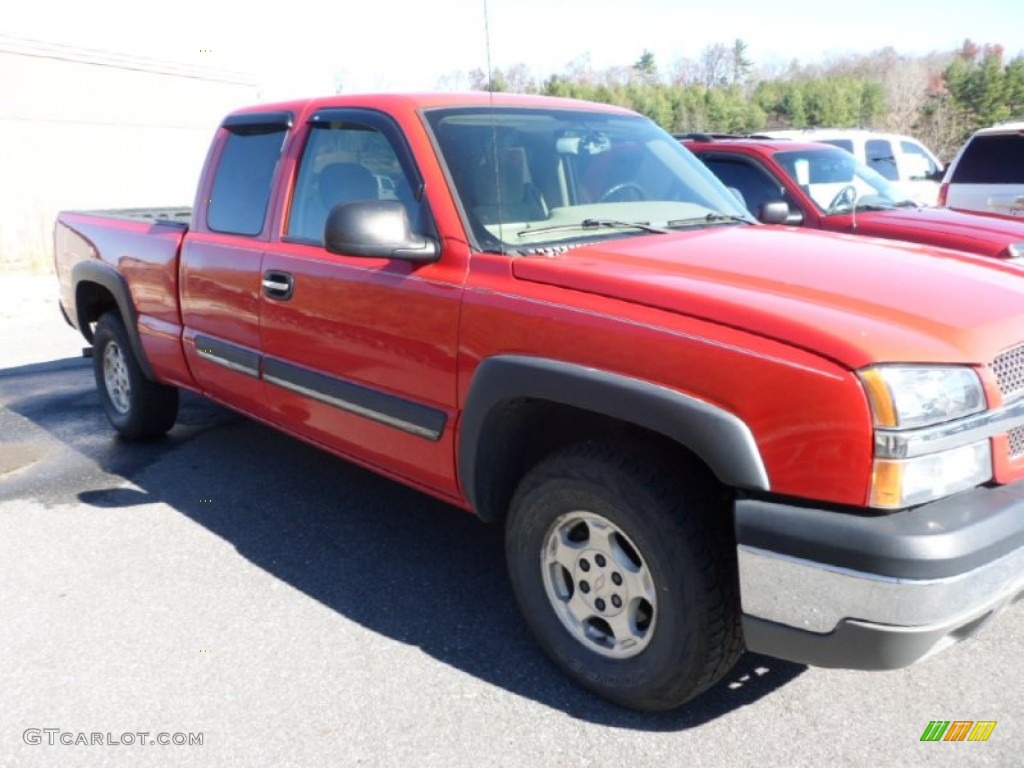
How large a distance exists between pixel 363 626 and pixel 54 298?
10865mm

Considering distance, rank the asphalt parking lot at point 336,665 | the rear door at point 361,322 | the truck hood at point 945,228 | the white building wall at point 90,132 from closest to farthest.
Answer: the asphalt parking lot at point 336,665 → the rear door at point 361,322 → the truck hood at point 945,228 → the white building wall at point 90,132

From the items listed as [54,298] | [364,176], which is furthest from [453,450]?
[54,298]

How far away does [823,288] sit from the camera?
8.61 ft

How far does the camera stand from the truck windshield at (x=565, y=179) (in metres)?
3.27

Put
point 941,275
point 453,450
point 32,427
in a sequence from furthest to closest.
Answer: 1. point 32,427
2. point 453,450
3. point 941,275

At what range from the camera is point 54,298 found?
12.5 m

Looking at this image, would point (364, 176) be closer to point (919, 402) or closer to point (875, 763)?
point (919, 402)

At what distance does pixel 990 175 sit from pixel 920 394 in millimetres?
7691

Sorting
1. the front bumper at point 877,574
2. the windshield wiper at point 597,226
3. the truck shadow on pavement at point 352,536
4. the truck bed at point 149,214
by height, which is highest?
the windshield wiper at point 597,226

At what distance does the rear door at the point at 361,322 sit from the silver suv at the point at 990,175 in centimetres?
685

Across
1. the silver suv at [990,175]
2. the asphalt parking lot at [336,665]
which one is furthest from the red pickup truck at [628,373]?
the silver suv at [990,175]

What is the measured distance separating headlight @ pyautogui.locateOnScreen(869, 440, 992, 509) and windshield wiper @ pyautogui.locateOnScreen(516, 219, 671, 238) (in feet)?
4.64

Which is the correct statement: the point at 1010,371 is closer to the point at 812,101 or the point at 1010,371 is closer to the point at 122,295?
the point at 122,295

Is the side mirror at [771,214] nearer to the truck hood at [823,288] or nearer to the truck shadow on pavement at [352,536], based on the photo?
the truck hood at [823,288]
